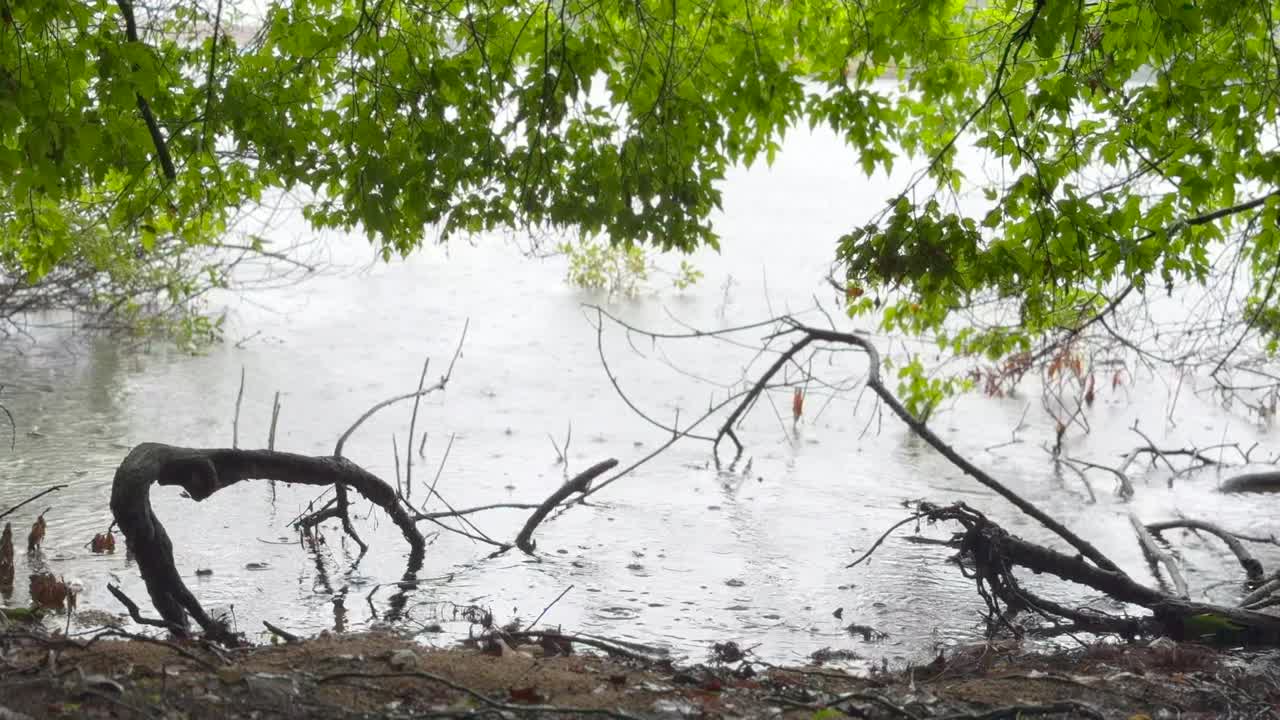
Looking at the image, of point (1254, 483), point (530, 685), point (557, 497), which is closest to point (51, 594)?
point (557, 497)

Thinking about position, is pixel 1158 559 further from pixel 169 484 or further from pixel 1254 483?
pixel 169 484

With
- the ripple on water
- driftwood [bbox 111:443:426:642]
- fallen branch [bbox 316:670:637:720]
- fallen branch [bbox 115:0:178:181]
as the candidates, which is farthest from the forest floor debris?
fallen branch [bbox 115:0:178:181]

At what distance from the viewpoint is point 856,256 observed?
4742mm

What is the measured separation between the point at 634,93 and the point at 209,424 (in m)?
4.79

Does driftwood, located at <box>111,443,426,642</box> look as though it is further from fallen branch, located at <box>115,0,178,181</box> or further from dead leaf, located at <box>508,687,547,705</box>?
dead leaf, located at <box>508,687,547,705</box>

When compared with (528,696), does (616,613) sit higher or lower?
lower

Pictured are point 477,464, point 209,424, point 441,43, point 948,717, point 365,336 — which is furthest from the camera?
point 365,336

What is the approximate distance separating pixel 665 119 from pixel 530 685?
3002mm

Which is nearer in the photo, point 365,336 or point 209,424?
point 209,424

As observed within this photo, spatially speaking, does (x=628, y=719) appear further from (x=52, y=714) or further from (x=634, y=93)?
(x=634, y=93)

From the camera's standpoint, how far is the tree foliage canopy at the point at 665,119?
4609 millimetres

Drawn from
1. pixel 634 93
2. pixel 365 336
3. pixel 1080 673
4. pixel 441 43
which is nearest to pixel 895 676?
pixel 1080 673

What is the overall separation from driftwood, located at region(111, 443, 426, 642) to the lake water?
87 centimetres

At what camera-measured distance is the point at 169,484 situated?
4.51 metres
